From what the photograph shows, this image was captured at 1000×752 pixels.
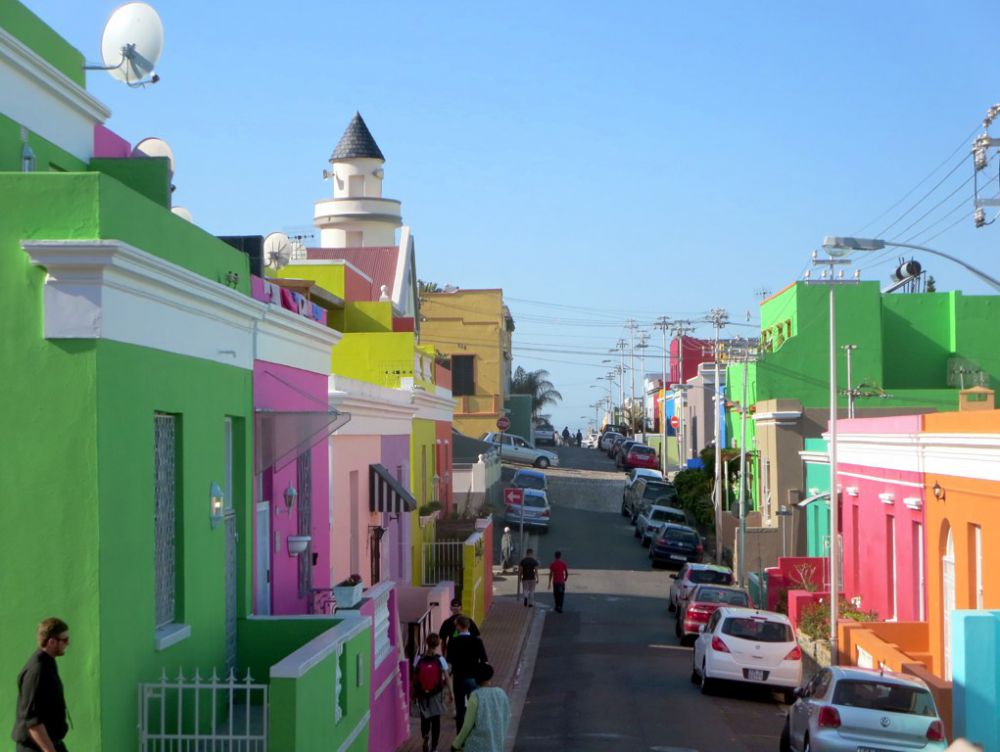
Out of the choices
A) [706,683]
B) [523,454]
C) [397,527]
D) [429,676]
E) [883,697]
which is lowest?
[706,683]

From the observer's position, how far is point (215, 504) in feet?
38.6

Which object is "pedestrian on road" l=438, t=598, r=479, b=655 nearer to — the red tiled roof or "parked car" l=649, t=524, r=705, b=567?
the red tiled roof

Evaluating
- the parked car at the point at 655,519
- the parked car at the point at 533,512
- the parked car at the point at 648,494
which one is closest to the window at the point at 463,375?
the parked car at the point at 648,494

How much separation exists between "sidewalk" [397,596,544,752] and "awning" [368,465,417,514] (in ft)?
11.2

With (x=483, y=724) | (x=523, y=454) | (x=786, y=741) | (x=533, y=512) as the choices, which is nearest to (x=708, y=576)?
(x=786, y=741)

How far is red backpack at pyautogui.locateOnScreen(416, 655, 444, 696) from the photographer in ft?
51.0

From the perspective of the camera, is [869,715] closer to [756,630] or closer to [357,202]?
[756,630]

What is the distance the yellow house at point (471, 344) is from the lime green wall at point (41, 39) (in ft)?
197

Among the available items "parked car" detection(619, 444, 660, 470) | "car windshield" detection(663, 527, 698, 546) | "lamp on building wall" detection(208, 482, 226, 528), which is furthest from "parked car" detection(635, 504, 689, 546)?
"lamp on building wall" detection(208, 482, 226, 528)

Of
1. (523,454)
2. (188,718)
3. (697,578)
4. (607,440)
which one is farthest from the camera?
(607,440)

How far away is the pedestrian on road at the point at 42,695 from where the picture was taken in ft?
26.6

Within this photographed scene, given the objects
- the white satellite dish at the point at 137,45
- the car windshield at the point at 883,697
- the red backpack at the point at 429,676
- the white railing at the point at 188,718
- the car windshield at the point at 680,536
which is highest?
the white satellite dish at the point at 137,45

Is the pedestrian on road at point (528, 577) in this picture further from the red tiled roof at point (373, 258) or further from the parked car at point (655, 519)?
the parked car at point (655, 519)

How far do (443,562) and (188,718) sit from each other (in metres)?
19.3
